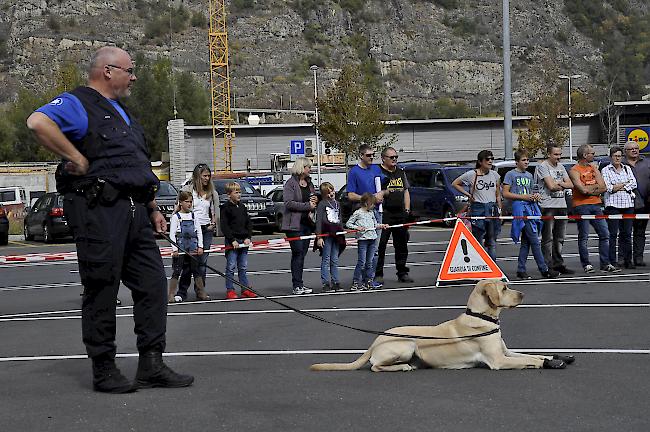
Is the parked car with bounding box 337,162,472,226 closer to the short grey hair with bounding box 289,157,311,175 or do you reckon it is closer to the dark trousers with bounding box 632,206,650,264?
the dark trousers with bounding box 632,206,650,264

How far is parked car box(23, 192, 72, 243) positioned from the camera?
97.5 ft

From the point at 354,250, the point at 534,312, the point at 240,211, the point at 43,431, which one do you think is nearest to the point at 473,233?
the point at 240,211

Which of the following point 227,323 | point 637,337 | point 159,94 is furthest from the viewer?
point 159,94

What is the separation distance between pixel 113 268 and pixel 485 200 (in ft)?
29.3

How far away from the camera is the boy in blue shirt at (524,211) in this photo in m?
14.8

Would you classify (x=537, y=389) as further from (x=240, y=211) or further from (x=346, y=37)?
(x=346, y=37)

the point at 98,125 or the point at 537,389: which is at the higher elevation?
the point at 98,125

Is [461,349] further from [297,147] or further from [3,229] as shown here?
[297,147]

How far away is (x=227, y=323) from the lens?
11.1 meters

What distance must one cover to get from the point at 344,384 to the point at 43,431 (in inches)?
83.9

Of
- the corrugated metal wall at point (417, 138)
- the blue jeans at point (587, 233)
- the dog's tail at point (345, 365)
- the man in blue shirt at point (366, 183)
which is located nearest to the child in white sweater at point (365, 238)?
the man in blue shirt at point (366, 183)

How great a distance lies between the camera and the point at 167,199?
31.7 metres

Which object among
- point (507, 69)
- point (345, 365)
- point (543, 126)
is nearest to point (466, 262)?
point (345, 365)

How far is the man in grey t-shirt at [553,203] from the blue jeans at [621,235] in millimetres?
856
